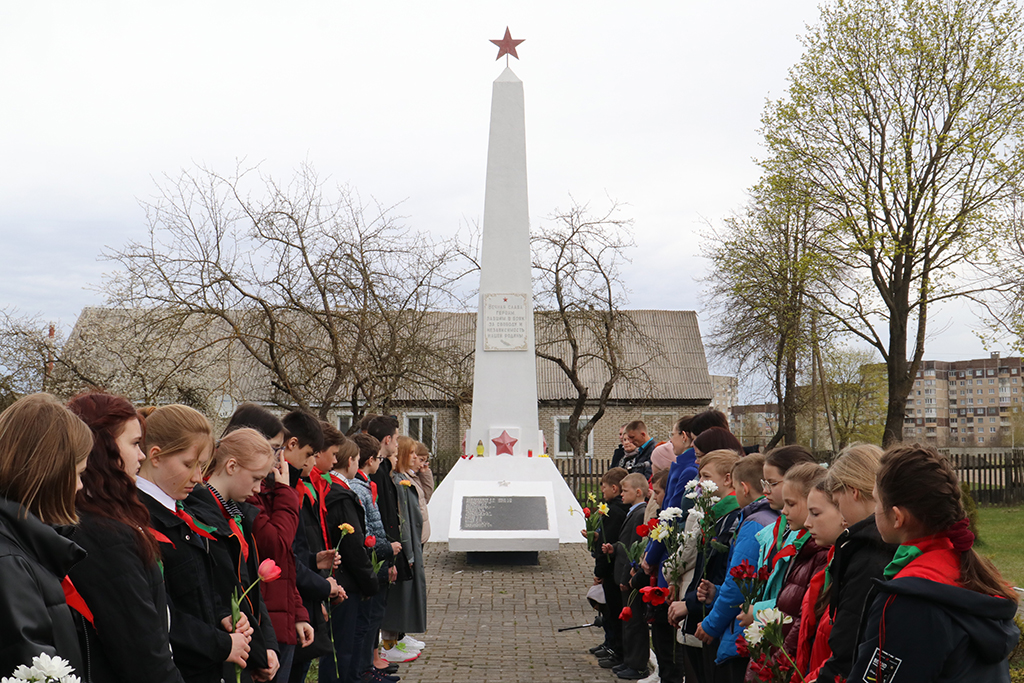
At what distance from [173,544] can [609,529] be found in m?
4.98

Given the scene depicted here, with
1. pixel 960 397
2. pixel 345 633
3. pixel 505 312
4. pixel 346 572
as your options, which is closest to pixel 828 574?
pixel 346 572

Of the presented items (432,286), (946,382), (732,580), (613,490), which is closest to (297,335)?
(432,286)

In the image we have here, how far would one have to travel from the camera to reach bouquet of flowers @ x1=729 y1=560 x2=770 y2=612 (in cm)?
385

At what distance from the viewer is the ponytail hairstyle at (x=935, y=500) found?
2.44 metres

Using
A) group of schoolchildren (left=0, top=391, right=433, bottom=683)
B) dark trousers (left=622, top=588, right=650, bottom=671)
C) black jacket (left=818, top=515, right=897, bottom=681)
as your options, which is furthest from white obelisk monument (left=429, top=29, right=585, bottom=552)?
black jacket (left=818, top=515, right=897, bottom=681)

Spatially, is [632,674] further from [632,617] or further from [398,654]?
[398,654]

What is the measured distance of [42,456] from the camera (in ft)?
7.77

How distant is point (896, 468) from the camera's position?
8.61 ft

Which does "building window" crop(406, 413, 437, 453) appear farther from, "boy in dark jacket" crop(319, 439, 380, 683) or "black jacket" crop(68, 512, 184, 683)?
"black jacket" crop(68, 512, 184, 683)

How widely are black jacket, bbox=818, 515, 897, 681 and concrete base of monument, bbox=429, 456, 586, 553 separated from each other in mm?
9002

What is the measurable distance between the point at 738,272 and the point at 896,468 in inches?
866

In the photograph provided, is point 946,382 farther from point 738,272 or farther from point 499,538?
point 499,538

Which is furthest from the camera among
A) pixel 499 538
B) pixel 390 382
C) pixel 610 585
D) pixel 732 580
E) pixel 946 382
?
pixel 946 382

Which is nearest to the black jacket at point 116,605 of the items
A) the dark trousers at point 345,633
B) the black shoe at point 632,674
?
the dark trousers at point 345,633
